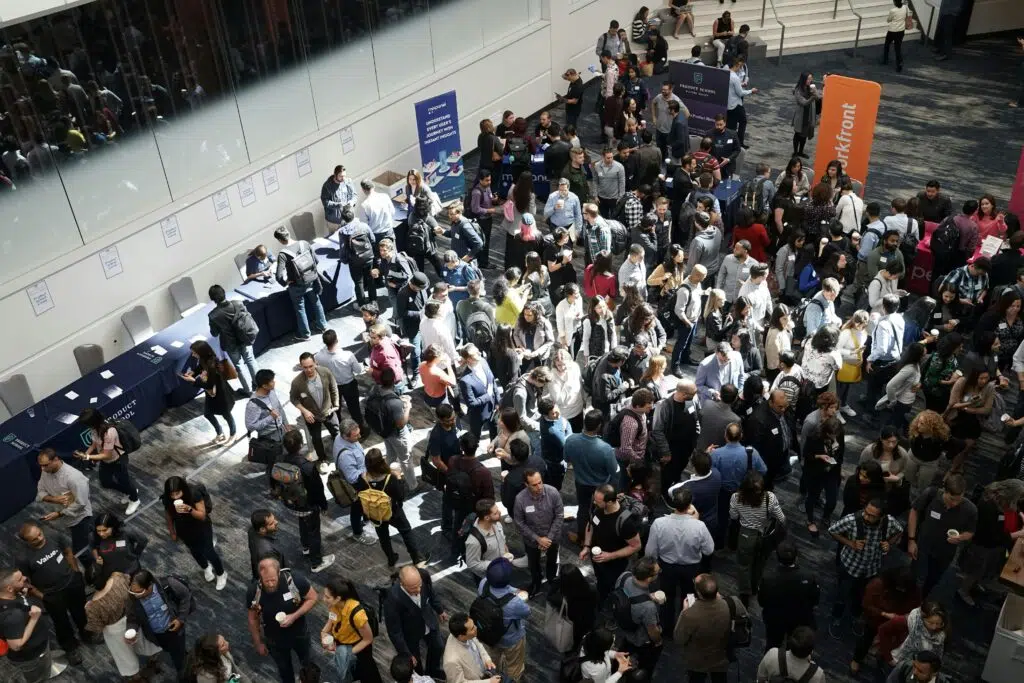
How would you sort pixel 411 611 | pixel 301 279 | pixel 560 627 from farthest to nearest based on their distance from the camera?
1. pixel 301 279
2. pixel 560 627
3. pixel 411 611

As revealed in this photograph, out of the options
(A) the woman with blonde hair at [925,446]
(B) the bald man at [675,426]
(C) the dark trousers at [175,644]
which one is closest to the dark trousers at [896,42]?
(A) the woman with blonde hair at [925,446]

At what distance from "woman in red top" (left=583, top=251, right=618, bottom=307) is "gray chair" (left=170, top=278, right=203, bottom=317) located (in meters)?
4.48

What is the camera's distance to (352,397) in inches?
382

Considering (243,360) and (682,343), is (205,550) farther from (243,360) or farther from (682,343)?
(682,343)

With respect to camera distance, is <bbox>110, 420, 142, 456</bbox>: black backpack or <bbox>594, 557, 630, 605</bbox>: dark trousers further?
<bbox>110, 420, 142, 456</bbox>: black backpack

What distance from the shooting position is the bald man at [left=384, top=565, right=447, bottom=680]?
20.8ft

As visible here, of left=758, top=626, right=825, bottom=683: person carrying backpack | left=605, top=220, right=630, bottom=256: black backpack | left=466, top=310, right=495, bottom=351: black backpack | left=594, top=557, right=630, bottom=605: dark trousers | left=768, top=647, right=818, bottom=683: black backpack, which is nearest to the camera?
left=758, top=626, right=825, bottom=683: person carrying backpack

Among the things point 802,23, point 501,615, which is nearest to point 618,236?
point 501,615

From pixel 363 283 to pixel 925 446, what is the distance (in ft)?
22.1

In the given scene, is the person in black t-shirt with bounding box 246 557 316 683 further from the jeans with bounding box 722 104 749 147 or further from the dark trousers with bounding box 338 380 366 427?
the jeans with bounding box 722 104 749 147

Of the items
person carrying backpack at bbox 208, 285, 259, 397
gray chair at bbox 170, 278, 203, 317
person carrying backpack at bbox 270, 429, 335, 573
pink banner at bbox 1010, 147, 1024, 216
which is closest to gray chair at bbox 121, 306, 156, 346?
gray chair at bbox 170, 278, 203, 317

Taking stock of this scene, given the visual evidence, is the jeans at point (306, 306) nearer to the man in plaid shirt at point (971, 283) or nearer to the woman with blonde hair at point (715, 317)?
the woman with blonde hair at point (715, 317)

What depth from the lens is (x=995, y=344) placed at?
9117 mm

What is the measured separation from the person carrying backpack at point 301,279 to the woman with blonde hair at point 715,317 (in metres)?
4.41
